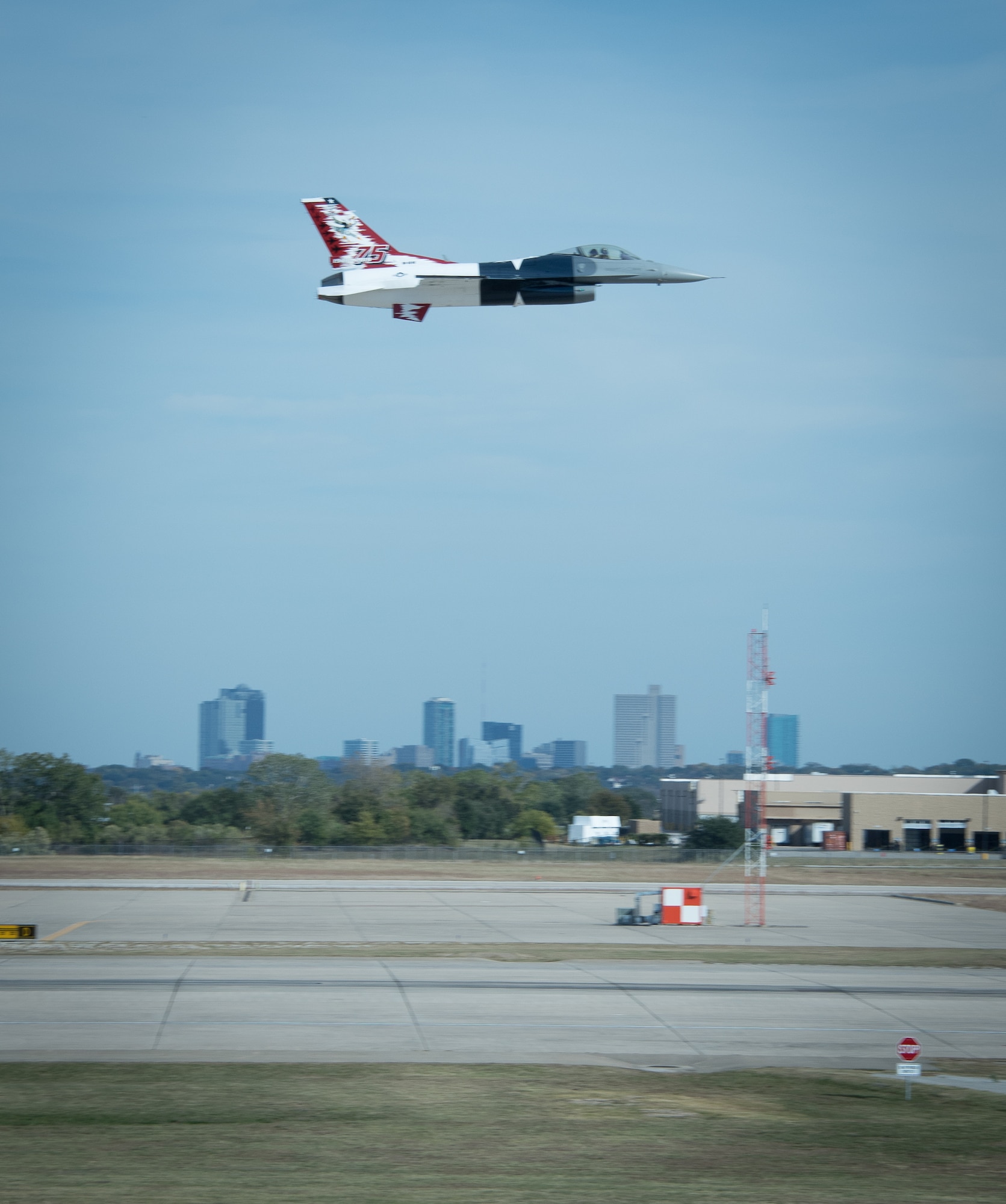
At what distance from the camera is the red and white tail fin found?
114ft

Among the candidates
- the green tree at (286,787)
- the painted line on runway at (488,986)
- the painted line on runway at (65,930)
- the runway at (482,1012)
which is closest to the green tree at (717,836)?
the green tree at (286,787)

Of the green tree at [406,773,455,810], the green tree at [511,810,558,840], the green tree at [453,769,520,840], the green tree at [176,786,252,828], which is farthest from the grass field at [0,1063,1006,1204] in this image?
the green tree at [406,773,455,810]

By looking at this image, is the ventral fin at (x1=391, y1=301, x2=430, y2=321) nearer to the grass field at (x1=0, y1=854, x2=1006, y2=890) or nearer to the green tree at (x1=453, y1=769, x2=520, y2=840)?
the grass field at (x1=0, y1=854, x2=1006, y2=890)

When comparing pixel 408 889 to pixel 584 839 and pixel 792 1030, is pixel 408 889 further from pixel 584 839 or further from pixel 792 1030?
pixel 584 839

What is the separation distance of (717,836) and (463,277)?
91.3 m

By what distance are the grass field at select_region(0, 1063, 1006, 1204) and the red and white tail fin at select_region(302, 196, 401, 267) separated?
22.6 m

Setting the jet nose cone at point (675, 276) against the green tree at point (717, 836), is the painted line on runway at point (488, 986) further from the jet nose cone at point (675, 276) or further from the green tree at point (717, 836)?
the green tree at point (717, 836)

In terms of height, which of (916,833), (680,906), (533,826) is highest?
(680,906)

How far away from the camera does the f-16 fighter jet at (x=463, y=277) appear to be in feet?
110

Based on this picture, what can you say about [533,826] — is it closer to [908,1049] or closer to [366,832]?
[366,832]

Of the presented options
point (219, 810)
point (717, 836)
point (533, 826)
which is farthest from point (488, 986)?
point (219, 810)

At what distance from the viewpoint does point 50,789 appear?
4985 inches

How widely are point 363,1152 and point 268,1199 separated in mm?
2628

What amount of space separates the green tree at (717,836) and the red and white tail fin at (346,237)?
8828 cm
